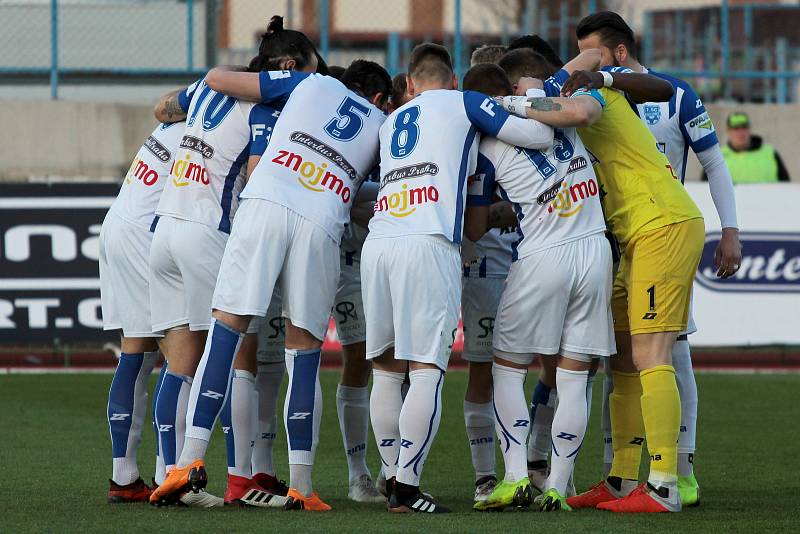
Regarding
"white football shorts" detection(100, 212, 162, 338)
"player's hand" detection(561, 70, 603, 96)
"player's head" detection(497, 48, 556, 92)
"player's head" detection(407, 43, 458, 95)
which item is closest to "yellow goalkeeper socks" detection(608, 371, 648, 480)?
"player's hand" detection(561, 70, 603, 96)

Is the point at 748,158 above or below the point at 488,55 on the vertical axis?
below

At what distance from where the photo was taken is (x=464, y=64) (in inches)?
663

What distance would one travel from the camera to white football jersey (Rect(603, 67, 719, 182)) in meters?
6.97

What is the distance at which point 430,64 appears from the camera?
6387 millimetres

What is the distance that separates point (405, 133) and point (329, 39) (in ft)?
35.6

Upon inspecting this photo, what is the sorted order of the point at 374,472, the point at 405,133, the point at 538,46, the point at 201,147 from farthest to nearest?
the point at 374,472 → the point at 538,46 → the point at 201,147 → the point at 405,133

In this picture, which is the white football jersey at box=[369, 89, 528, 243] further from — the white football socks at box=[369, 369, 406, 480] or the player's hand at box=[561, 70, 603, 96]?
the white football socks at box=[369, 369, 406, 480]

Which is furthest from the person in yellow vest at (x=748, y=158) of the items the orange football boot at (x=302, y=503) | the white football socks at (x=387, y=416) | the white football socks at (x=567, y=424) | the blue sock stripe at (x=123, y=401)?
the orange football boot at (x=302, y=503)

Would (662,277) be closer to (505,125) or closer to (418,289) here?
(505,125)

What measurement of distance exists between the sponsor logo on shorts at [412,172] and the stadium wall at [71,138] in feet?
31.0

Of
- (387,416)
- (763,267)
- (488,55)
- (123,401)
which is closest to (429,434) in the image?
(387,416)

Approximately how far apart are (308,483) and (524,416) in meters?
1.03

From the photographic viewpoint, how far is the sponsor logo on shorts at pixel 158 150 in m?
6.76

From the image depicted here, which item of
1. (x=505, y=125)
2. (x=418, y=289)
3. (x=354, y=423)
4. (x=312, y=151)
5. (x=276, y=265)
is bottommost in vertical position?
(x=354, y=423)
